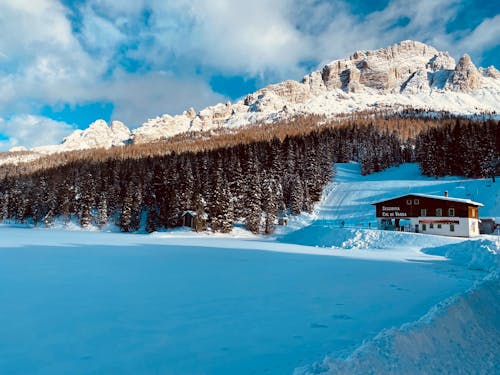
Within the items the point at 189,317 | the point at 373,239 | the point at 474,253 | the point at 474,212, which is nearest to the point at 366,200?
the point at 474,212

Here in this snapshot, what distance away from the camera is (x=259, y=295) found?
11938mm

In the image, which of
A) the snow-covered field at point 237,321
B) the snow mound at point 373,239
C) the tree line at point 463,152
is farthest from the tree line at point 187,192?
the snow-covered field at point 237,321

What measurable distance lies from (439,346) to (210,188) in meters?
60.4

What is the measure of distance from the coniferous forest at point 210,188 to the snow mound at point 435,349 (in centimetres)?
5332

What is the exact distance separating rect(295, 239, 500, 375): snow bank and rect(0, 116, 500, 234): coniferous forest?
174 ft

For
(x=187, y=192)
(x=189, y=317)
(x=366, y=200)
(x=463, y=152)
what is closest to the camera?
(x=189, y=317)

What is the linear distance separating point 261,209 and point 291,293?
2114 inches

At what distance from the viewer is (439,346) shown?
7.27m

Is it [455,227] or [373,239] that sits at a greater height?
[455,227]

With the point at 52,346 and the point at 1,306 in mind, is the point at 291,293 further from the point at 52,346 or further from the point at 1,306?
→ the point at 1,306

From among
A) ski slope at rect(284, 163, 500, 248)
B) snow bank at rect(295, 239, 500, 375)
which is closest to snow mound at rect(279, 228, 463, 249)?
ski slope at rect(284, 163, 500, 248)

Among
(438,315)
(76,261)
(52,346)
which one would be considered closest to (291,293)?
(438,315)

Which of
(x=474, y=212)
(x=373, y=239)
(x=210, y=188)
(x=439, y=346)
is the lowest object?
(x=373, y=239)

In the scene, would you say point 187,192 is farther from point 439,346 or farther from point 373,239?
point 439,346
